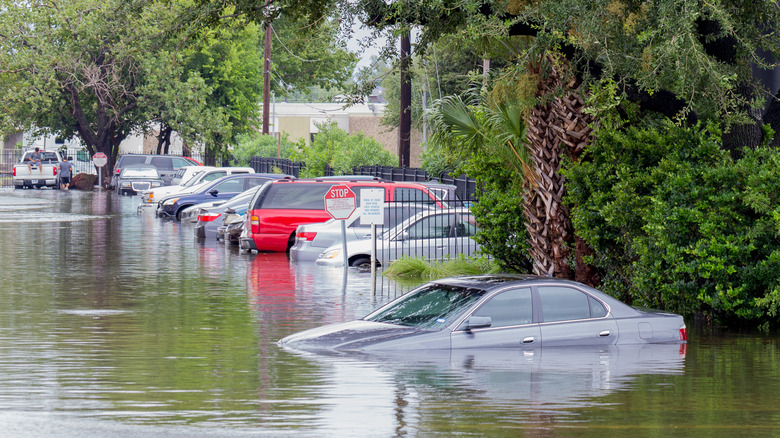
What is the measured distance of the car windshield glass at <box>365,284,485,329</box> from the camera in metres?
11.7

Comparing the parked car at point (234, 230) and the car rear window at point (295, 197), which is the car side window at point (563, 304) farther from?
the parked car at point (234, 230)

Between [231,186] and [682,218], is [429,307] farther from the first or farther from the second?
[231,186]

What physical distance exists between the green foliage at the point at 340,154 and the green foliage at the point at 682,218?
26231 millimetres

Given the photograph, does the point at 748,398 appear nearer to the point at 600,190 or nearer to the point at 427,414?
the point at 427,414

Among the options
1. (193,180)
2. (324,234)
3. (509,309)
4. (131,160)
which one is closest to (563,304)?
(509,309)

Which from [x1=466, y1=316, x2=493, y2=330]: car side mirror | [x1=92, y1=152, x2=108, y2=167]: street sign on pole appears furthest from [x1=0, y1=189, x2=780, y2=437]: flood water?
[x1=92, y1=152, x2=108, y2=167]: street sign on pole

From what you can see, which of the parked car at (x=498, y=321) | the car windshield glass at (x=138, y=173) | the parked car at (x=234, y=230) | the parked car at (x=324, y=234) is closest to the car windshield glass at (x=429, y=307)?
the parked car at (x=498, y=321)

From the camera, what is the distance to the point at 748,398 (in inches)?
402

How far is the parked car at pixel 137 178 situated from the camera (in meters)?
52.9

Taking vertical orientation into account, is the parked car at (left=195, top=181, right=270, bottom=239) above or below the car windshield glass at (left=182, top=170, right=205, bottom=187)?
below

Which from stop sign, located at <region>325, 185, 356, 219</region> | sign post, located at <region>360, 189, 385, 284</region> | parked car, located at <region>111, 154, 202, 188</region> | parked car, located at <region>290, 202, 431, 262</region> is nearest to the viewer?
sign post, located at <region>360, 189, 385, 284</region>

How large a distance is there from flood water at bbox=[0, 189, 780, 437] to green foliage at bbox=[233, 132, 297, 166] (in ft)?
135

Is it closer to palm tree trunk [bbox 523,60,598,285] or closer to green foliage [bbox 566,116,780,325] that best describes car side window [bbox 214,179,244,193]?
palm tree trunk [bbox 523,60,598,285]

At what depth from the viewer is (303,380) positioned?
10.4 metres
